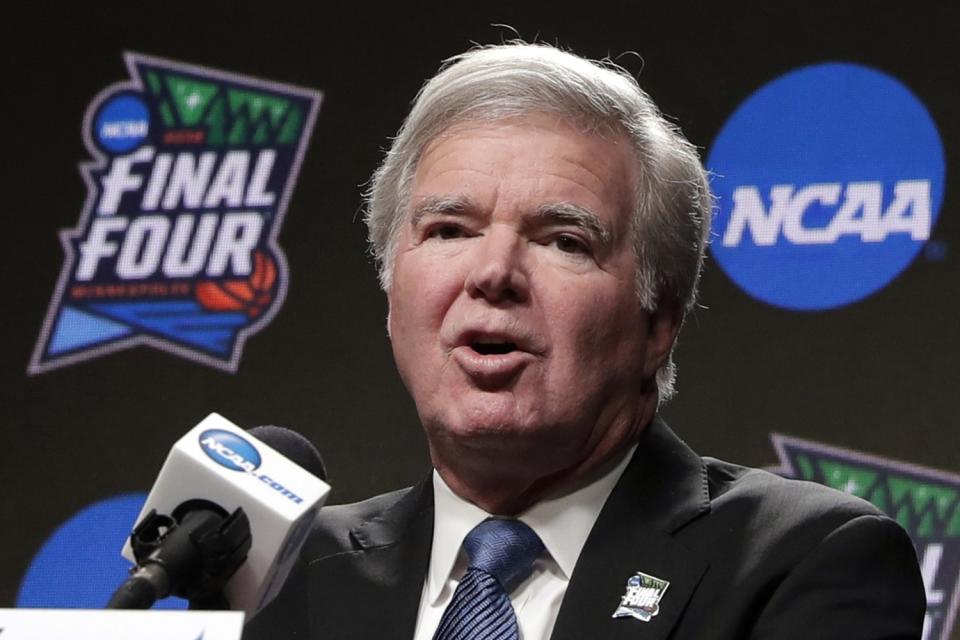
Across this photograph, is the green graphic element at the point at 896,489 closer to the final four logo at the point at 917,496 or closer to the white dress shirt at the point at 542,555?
the final four logo at the point at 917,496

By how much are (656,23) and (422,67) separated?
61 centimetres

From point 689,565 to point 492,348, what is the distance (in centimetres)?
38

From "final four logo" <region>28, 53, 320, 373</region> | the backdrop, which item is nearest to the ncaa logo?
the backdrop

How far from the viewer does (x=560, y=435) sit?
1.92m

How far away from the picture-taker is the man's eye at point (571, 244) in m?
1.99

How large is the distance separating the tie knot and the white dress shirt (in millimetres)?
16

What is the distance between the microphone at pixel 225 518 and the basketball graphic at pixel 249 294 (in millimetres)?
2245

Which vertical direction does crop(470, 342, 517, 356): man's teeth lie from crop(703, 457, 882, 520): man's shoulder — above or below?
above

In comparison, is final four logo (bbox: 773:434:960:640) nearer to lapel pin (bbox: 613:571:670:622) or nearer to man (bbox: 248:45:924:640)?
man (bbox: 248:45:924:640)

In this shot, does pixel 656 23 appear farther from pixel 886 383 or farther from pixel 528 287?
pixel 528 287

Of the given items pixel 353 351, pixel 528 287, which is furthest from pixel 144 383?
pixel 528 287

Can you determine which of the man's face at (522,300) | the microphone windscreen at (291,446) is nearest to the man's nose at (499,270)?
the man's face at (522,300)

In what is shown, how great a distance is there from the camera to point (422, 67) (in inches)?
144

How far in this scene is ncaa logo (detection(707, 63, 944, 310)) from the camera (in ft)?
10.2
